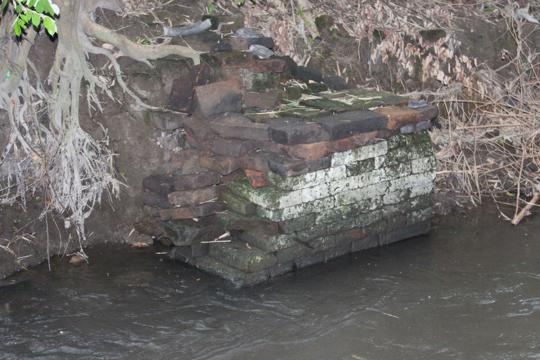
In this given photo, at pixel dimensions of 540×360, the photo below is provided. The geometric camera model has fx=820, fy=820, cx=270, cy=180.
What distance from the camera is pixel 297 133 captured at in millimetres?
6902

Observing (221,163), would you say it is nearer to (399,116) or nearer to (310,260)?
(310,260)

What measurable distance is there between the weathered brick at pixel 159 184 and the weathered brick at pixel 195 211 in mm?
195

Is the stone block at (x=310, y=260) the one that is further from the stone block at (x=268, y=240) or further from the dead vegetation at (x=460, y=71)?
the dead vegetation at (x=460, y=71)

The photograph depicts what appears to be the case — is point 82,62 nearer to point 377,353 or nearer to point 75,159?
point 75,159

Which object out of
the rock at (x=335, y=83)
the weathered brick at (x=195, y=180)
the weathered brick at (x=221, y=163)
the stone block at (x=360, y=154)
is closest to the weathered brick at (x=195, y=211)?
the weathered brick at (x=195, y=180)

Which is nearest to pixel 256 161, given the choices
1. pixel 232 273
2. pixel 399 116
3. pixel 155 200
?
pixel 232 273

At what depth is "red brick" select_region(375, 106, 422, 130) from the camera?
7.49m

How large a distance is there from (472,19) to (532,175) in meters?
2.59

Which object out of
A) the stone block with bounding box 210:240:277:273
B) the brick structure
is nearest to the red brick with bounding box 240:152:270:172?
the brick structure

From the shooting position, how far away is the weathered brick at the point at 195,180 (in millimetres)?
7395

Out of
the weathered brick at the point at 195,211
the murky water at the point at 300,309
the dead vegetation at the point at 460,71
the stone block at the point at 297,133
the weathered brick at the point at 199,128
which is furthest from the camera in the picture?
the dead vegetation at the point at 460,71

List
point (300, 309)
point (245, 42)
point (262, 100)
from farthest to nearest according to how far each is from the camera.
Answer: point (245, 42), point (262, 100), point (300, 309)

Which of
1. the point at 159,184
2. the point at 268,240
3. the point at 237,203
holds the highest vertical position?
the point at 159,184

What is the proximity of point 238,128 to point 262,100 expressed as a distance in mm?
508
